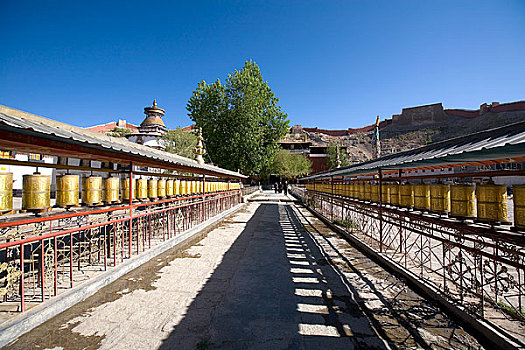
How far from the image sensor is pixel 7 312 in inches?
131

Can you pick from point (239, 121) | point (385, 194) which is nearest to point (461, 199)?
point (385, 194)

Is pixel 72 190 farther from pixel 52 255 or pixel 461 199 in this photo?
pixel 461 199

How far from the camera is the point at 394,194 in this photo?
6.36 metres

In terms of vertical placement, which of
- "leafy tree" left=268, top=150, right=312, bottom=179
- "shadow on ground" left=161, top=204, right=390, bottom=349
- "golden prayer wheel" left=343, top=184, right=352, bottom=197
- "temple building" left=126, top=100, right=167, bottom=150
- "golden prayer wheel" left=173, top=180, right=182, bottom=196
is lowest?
"shadow on ground" left=161, top=204, right=390, bottom=349

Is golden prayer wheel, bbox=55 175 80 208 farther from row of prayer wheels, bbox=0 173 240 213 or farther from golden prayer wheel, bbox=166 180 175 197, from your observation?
golden prayer wheel, bbox=166 180 175 197

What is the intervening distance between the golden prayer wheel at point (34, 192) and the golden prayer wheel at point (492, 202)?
253 inches

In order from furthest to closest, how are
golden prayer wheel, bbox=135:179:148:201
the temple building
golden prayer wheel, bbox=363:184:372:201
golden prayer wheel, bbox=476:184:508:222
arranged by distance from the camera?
the temple building
golden prayer wheel, bbox=363:184:372:201
golden prayer wheel, bbox=135:179:148:201
golden prayer wheel, bbox=476:184:508:222

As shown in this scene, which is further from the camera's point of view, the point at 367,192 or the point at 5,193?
the point at 367,192

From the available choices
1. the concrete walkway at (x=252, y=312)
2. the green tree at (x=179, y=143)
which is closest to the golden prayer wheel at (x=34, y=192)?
the concrete walkway at (x=252, y=312)

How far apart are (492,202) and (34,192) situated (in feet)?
21.6

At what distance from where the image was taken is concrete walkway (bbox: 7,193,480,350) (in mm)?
3049

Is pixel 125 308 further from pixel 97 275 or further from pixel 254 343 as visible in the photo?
pixel 254 343

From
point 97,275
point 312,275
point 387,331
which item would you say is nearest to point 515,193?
point 387,331

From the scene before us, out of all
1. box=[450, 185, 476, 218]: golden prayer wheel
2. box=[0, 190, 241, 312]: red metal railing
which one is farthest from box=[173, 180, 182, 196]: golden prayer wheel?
box=[450, 185, 476, 218]: golden prayer wheel
